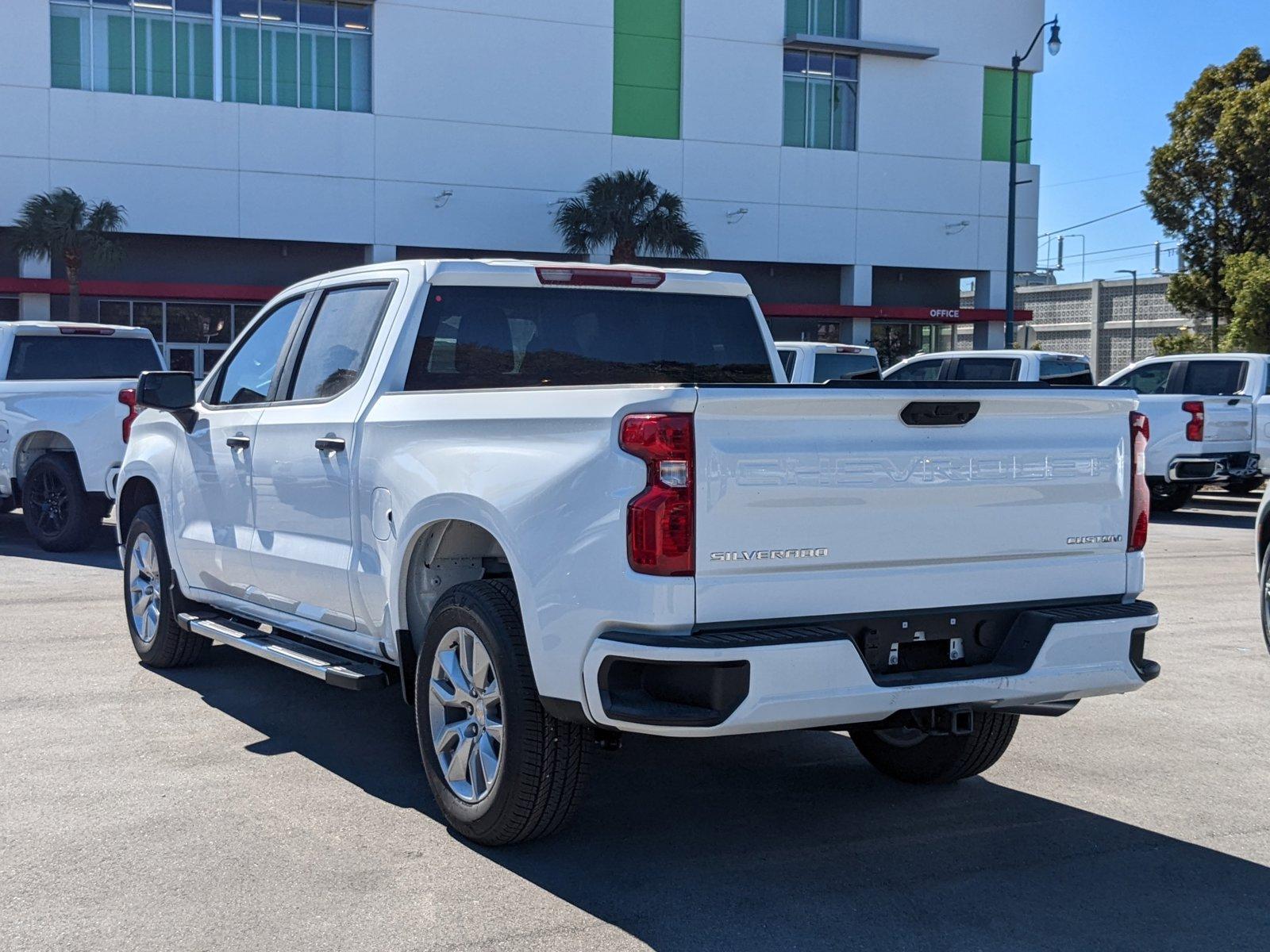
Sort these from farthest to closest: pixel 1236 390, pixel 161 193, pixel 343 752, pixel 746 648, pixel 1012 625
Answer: pixel 161 193 < pixel 1236 390 < pixel 343 752 < pixel 1012 625 < pixel 746 648

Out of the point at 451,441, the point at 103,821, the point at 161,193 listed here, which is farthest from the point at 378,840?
the point at 161,193

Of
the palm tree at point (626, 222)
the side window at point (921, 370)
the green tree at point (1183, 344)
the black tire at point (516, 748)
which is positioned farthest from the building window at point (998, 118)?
the black tire at point (516, 748)

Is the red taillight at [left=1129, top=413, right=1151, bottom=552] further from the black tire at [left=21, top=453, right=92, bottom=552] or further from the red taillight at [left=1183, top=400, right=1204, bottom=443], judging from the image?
the red taillight at [left=1183, top=400, right=1204, bottom=443]

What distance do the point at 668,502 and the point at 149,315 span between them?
38125 millimetres

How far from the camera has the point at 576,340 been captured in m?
6.07

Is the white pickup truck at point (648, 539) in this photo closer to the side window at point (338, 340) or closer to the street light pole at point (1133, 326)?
the side window at point (338, 340)

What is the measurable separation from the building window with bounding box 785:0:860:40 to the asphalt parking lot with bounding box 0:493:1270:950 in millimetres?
40936

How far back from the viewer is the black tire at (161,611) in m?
7.44

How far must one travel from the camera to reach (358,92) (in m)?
40.4

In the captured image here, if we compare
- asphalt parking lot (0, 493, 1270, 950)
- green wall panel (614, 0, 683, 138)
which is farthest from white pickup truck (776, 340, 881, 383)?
green wall panel (614, 0, 683, 138)

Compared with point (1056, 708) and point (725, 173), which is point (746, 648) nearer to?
point (1056, 708)

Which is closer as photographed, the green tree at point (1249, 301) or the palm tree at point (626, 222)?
the green tree at point (1249, 301)

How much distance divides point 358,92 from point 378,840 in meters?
38.1

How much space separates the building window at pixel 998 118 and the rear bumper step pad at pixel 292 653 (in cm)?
4510
